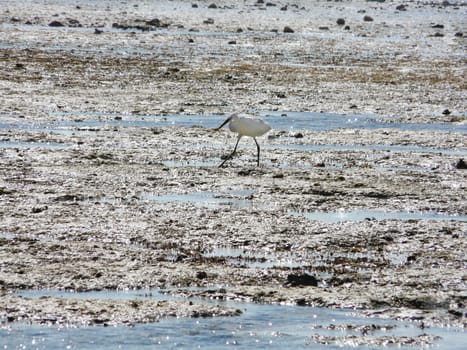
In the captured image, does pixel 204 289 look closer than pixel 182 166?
Yes

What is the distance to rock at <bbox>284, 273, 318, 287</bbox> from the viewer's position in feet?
32.6

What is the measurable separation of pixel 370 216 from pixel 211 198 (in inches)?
93.9

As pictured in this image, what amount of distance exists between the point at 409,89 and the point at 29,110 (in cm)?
1127

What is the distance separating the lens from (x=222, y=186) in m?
14.6

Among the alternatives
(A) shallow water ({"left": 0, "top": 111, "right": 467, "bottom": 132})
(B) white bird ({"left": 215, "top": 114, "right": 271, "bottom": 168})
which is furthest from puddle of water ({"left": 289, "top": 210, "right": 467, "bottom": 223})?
(A) shallow water ({"left": 0, "top": 111, "right": 467, "bottom": 132})

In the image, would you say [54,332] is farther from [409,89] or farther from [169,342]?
[409,89]

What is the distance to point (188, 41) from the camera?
41344mm

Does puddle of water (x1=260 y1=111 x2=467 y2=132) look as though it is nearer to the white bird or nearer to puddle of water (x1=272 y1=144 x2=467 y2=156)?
puddle of water (x1=272 y1=144 x2=467 y2=156)

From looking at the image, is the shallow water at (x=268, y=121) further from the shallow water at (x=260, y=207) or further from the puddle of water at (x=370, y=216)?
the puddle of water at (x=370, y=216)

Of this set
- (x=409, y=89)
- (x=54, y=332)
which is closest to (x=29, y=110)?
(x=409, y=89)

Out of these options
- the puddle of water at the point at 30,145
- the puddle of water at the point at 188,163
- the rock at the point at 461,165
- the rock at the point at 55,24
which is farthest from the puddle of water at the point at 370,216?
the rock at the point at 55,24

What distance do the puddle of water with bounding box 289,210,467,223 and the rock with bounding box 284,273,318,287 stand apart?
2.73 m

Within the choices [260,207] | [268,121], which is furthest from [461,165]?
[268,121]

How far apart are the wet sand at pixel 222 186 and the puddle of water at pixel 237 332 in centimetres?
20
